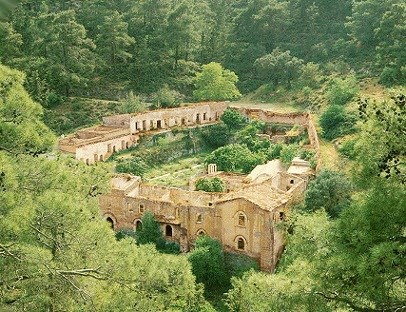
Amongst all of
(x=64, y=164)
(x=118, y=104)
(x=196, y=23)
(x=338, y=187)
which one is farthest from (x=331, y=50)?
(x=64, y=164)

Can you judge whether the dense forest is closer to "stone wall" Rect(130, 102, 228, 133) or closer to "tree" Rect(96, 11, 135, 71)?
"tree" Rect(96, 11, 135, 71)

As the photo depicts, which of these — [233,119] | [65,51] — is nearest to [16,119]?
[233,119]

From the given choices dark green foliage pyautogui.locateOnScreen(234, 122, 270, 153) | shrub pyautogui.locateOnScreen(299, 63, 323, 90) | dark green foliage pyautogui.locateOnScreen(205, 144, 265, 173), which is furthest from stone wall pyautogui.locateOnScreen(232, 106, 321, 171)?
shrub pyautogui.locateOnScreen(299, 63, 323, 90)

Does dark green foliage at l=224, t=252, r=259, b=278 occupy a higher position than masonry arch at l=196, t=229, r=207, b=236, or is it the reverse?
masonry arch at l=196, t=229, r=207, b=236

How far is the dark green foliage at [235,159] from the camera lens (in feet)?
107

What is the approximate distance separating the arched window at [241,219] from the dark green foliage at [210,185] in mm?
4279

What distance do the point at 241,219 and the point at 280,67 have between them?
2473 cm

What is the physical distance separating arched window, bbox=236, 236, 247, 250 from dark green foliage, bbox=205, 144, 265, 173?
343 inches

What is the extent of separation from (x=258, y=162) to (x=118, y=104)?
1417 cm

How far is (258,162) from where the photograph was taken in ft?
108

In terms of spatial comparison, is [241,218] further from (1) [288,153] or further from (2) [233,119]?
(2) [233,119]

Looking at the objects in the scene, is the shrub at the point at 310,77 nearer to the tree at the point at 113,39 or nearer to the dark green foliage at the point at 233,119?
the dark green foliage at the point at 233,119

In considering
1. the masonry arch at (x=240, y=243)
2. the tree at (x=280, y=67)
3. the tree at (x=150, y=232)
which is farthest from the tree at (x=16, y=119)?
the tree at (x=280, y=67)

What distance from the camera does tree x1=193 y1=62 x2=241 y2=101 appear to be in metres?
44.0
